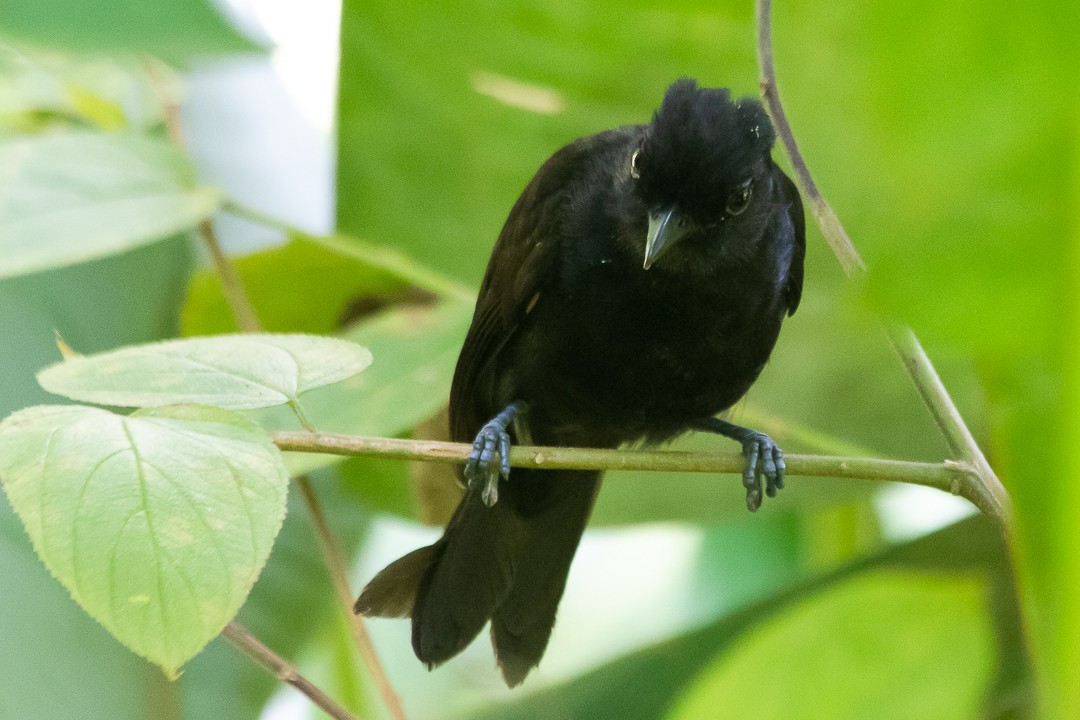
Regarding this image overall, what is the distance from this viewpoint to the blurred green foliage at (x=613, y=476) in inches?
A: 53.1

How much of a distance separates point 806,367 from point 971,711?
0.87 m

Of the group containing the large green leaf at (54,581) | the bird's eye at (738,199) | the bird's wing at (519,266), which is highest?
the bird's eye at (738,199)

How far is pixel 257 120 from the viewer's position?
264 centimetres

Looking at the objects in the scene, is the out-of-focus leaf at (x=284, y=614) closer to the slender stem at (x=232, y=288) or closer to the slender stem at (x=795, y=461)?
the slender stem at (x=232, y=288)

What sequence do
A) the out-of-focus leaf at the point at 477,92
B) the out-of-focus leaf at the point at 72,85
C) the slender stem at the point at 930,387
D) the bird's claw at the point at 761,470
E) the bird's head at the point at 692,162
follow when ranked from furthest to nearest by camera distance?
the out-of-focus leaf at the point at 72,85
the out-of-focus leaf at the point at 477,92
the bird's claw at the point at 761,470
the bird's head at the point at 692,162
the slender stem at the point at 930,387

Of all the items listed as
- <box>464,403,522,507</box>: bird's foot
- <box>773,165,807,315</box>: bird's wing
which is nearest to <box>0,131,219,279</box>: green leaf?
<box>464,403,522,507</box>: bird's foot

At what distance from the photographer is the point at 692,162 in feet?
5.51

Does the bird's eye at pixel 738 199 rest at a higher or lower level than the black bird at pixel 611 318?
higher

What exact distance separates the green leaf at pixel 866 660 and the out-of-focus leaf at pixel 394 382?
0.61 metres

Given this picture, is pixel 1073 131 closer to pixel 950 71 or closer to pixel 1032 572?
pixel 950 71

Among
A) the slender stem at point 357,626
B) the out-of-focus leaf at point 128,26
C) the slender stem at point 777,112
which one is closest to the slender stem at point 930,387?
the slender stem at point 777,112

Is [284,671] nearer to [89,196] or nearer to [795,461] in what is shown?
[795,461]

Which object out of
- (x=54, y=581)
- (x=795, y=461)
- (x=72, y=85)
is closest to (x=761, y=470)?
(x=795, y=461)

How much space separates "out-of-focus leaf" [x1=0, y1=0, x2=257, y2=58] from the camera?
213cm
